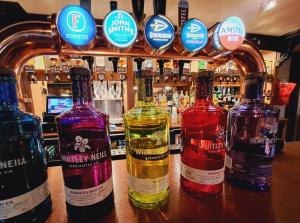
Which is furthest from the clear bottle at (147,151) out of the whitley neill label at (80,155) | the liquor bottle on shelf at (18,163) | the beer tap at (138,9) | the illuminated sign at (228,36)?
the beer tap at (138,9)

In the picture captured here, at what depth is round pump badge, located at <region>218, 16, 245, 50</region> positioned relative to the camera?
2.79ft

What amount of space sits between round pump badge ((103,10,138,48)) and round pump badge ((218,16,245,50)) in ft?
1.47

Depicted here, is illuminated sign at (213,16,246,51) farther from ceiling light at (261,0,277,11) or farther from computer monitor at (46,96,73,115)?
computer monitor at (46,96,73,115)

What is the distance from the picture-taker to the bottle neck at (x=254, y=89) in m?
0.61

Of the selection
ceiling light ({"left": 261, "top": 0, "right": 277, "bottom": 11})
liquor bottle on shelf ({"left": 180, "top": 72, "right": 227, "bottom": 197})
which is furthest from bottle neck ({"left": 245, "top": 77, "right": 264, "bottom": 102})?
ceiling light ({"left": 261, "top": 0, "right": 277, "bottom": 11})

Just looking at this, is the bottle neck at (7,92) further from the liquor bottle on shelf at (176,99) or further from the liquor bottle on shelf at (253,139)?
the liquor bottle on shelf at (176,99)

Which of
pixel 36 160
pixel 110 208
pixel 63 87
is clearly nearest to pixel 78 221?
pixel 110 208

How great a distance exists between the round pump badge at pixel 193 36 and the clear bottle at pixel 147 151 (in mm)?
485

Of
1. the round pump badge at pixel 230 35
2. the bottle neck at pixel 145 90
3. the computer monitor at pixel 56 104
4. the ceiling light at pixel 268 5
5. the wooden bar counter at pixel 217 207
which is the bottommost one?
the wooden bar counter at pixel 217 207

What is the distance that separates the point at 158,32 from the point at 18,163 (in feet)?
2.56

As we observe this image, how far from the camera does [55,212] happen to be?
0.53 metres

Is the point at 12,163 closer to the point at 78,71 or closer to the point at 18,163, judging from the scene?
the point at 18,163

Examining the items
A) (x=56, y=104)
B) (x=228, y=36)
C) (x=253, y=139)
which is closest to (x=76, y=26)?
(x=228, y=36)

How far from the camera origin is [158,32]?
2.83 ft
